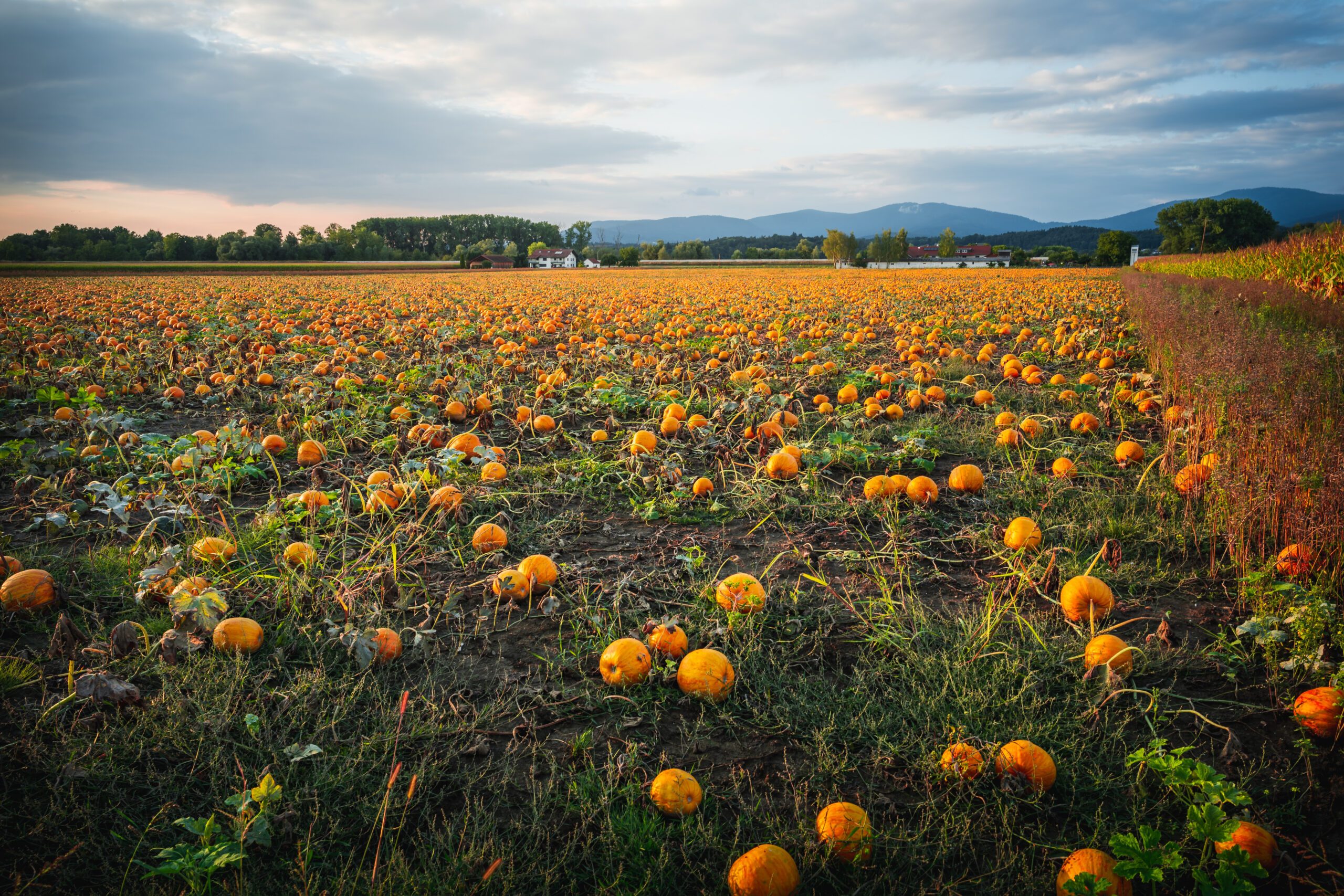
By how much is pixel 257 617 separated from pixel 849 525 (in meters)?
2.95

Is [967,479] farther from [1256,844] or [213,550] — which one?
[213,550]

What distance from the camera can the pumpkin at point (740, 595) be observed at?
8.45 feet

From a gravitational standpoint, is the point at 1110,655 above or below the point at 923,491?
below

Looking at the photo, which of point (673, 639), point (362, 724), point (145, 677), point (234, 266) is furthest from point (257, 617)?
point (234, 266)

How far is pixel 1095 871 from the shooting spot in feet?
4.93

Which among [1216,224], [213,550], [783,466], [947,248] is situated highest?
[947,248]

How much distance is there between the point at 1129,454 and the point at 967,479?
4.10ft

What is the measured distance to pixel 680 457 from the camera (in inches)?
173

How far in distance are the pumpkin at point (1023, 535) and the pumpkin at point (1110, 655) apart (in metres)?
0.80

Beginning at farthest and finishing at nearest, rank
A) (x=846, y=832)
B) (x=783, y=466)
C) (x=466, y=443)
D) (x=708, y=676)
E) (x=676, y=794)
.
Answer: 1. (x=466, y=443)
2. (x=783, y=466)
3. (x=708, y=676)
4. (x=676, y=794)
5. (x=846, y=832)

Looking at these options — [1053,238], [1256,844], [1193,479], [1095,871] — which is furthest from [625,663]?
[1053,238]

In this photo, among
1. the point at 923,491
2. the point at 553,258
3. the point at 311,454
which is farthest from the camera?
the point at 553,258

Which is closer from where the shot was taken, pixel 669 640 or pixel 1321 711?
pixel 1321 711

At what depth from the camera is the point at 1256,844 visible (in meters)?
1.55
